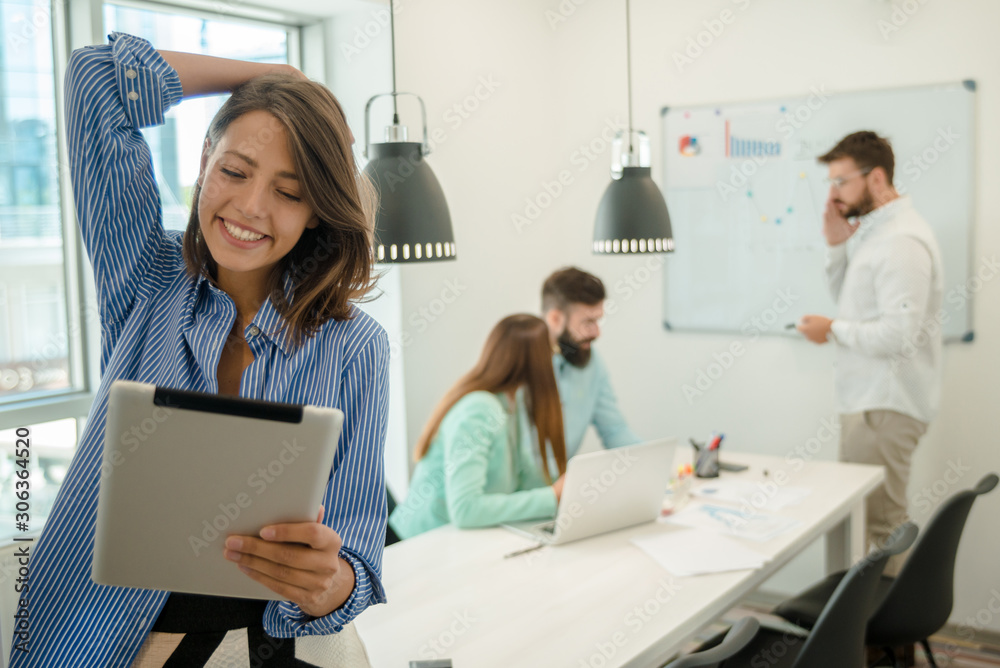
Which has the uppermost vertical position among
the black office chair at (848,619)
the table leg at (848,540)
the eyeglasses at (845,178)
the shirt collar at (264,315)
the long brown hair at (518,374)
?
the eyeglasses at (845,178)

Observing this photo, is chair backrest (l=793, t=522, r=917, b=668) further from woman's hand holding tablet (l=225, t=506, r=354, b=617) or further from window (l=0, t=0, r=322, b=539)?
window (l=0, t=0, r=322, b=539)

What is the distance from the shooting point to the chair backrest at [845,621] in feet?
5.69

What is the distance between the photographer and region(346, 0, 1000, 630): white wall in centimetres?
324

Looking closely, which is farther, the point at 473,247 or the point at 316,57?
the point at 473,247

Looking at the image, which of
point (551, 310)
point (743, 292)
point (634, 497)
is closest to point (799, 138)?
point (743, 292)

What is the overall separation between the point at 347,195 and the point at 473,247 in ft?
Answer: 8.43

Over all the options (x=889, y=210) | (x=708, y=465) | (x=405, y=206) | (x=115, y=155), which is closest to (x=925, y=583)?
(x=708, y=465)

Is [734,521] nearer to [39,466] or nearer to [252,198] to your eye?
[252,198]

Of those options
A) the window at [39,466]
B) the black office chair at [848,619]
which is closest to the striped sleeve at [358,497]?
the black office chair at [848,619]

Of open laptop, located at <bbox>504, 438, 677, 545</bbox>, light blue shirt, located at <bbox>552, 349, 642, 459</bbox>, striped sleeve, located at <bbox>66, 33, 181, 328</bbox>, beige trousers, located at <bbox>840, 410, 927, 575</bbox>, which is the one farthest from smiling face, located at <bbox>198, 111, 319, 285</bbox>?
beige trousers, located at <bbox>840, 410, 927, 575</bbox>

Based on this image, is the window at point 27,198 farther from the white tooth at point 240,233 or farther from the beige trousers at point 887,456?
the beige trousers at point 887,456

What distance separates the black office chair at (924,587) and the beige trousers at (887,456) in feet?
2.62

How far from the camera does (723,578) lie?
1990 mm

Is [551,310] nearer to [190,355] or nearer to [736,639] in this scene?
[736,639]
